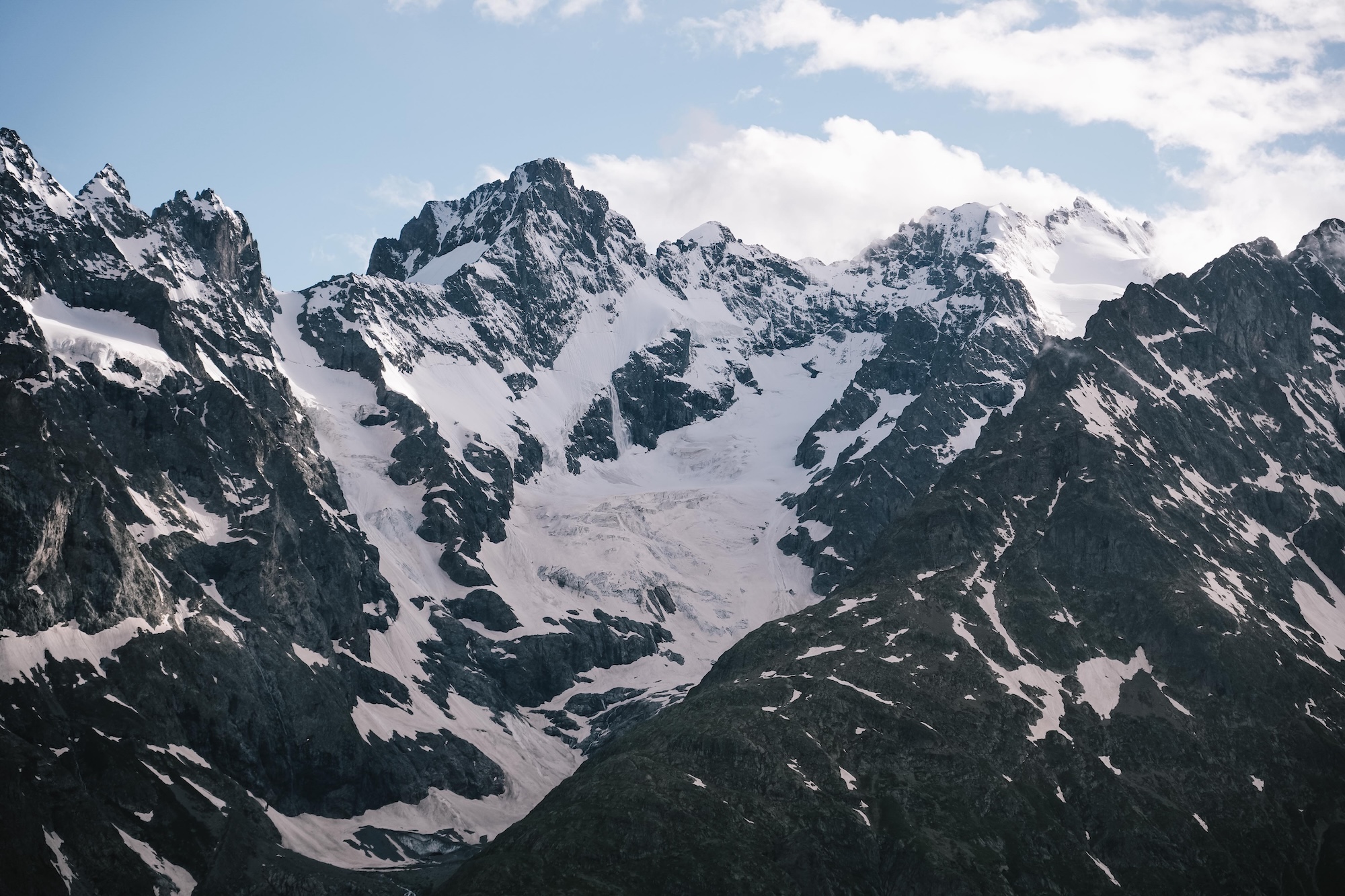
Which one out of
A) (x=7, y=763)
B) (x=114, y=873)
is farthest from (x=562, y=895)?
(x=7, y=763)

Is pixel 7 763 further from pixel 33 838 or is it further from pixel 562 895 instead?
pixel 562 895

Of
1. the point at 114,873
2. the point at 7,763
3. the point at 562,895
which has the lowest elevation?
the point at 562,895

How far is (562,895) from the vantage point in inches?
7864

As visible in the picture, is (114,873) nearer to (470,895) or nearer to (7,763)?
(7,763)

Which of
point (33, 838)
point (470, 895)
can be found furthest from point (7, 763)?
point (470, 895)

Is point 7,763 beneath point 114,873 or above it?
above

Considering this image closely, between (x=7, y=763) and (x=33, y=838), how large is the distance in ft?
36.5

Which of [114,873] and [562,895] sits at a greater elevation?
[114,873]

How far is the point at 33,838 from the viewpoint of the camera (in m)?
189

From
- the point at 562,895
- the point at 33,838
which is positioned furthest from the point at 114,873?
the point at 562,895

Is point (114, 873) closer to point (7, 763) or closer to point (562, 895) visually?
point (7, 763)

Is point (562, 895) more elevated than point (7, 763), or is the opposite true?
point (7, 763)

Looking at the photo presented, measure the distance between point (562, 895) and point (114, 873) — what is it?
5956cm

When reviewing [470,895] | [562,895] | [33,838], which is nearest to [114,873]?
[33,838]
